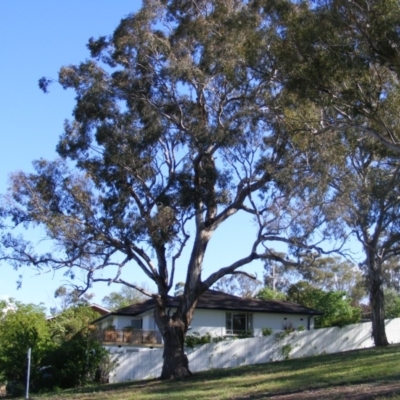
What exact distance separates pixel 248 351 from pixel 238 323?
11696 millimetres

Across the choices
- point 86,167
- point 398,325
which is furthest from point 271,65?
point 398,325

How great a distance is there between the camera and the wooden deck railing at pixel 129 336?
46.7m

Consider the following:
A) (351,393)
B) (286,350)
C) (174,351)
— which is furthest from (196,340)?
(351,393)

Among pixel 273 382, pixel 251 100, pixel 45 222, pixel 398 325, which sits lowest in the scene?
pixel 273 382

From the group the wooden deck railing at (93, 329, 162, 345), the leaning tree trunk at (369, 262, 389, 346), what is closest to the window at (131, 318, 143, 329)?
the wooden deck railing at (93, 329, 162, 345)

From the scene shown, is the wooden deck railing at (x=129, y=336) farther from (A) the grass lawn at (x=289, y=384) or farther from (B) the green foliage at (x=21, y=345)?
(A) the grass lawn at (x=289, y=384)

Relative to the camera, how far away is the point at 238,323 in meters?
51.5

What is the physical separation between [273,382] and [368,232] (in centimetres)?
1370

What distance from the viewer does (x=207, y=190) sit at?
31750 mm

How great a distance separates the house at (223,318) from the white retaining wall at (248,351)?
7.47 metres

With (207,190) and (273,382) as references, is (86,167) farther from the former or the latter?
(273,382)

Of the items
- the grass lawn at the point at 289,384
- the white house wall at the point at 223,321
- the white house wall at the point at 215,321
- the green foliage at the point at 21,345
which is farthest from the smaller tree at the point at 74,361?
the white house wall at the point at 215,321

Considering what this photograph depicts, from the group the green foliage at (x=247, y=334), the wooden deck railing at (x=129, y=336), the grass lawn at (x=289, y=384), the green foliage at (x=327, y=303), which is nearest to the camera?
the grass lawn at (x=289, y=384)

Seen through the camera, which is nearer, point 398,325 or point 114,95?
point 114,95
